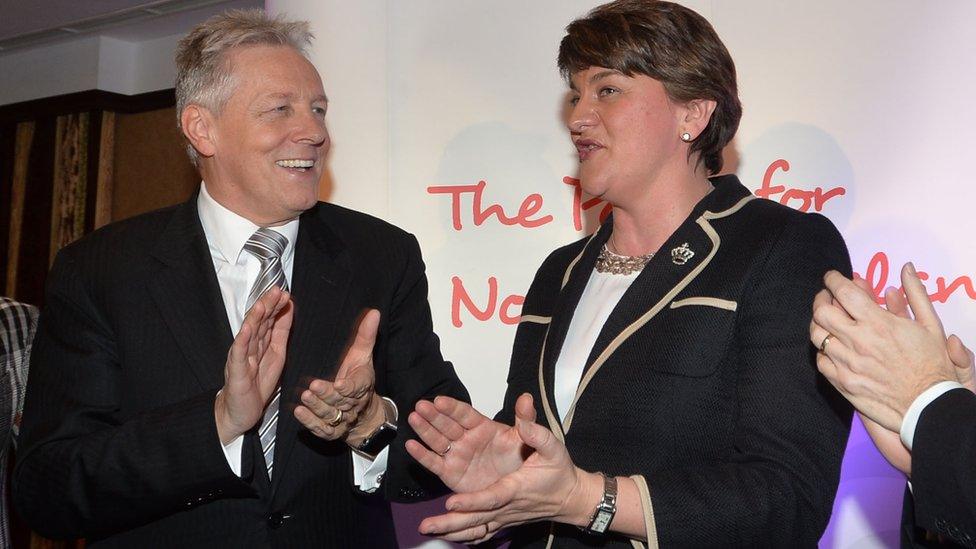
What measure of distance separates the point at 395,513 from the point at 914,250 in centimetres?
169

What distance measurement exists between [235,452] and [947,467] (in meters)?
1.26

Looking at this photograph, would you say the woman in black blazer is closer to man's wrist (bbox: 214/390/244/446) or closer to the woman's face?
the woman's face

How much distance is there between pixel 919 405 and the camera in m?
1.46

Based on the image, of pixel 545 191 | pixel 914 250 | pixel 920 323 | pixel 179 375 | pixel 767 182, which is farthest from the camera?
pixel 545 191

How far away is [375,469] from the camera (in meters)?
2.19

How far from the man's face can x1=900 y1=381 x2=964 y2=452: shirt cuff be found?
1.33 meters

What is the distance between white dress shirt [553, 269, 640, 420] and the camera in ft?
6.98

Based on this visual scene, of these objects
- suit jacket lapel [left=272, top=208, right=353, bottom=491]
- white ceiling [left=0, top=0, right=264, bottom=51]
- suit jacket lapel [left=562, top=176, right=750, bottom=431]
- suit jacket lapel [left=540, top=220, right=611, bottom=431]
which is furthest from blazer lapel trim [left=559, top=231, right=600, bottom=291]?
white ceiling [left=0, top=0, right=264, bottom=51]

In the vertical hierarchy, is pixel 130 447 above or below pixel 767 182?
below

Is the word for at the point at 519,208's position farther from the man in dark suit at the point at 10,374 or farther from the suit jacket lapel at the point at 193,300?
the man in dark suit at the point at 10,374

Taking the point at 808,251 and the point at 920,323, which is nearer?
the point at 920,323

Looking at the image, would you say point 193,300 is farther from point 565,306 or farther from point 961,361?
point 961,361

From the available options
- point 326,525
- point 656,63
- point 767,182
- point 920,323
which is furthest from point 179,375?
point 767,182

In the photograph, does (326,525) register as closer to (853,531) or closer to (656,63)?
(656,63)
